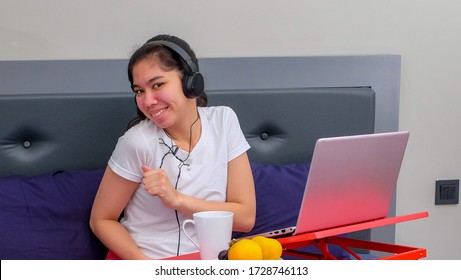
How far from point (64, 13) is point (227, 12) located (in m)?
0.49

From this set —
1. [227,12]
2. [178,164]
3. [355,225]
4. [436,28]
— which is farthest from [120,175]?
[436,28]

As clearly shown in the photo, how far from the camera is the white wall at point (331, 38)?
200cm

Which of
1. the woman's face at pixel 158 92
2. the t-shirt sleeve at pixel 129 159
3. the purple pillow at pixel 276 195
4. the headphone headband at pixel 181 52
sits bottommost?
the purple pillow at pixel 276 195

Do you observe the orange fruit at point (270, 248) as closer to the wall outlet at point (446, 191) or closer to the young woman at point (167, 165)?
the young woman at point (167, 165)

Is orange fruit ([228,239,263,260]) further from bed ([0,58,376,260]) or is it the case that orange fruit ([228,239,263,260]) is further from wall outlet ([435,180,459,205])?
wall outlet ([435,180,459,205])

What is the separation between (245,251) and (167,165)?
20.1 inches

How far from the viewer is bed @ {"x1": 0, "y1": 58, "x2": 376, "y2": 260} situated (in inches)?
68.0

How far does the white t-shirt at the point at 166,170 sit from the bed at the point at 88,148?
20 centimetres

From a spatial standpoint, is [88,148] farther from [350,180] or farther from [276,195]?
[350,180]

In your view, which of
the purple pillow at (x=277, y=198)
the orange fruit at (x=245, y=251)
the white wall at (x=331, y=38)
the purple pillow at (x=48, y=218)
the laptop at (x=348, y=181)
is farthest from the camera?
the white wall at (x=331, y=38)

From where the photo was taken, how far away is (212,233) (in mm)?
1213

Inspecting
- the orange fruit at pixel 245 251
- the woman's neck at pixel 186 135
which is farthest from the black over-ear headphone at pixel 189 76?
the orange fruit at pixel 245 251

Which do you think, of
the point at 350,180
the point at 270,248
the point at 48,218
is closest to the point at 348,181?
the point at 350,180

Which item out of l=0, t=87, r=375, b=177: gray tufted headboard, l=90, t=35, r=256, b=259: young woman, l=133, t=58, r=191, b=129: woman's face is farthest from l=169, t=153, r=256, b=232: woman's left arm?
l=0, t=87, r=375, b=177: gray tufted headboard
